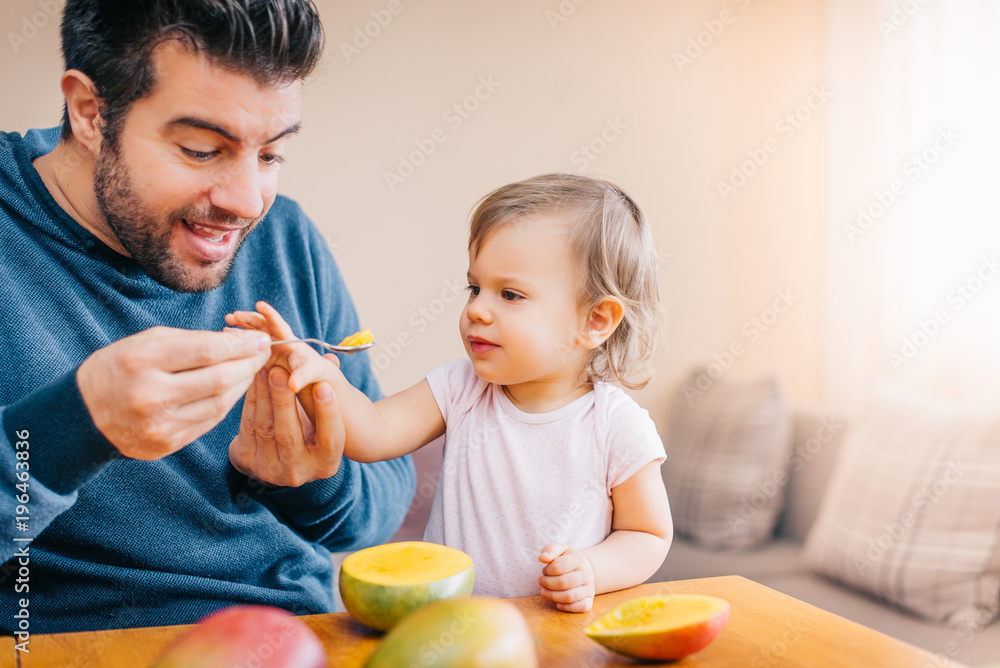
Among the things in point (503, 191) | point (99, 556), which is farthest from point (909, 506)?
point (99, 556)

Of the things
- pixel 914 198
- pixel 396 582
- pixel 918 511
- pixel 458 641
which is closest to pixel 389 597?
pixel 396 582

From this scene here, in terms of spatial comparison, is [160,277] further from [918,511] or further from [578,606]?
[918,511]

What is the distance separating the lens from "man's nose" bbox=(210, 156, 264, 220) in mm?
1124

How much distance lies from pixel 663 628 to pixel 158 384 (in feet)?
1.79

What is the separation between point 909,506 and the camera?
198cm

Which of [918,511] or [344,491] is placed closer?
[344,491]

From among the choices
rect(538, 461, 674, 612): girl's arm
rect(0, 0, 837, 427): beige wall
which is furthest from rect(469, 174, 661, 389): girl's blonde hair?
rect(0, 0, 837, 427): beige wall

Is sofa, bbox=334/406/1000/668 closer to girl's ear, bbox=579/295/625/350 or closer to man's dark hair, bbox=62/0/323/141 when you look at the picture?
girl's ear, bbox=579/295/625/350

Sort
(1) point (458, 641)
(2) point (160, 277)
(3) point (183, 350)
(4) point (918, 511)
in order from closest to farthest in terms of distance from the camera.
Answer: (1) point (458, 641), (3) point (183, 350), (2) point (160, 277), (4) point (918, 511)

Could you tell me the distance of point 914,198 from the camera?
110 inches

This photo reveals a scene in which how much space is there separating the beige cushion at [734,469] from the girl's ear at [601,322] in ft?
5.49

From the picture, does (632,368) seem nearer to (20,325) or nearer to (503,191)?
(503,191)

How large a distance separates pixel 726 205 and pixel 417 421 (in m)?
2.25

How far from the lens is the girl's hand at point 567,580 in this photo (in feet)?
2.80
